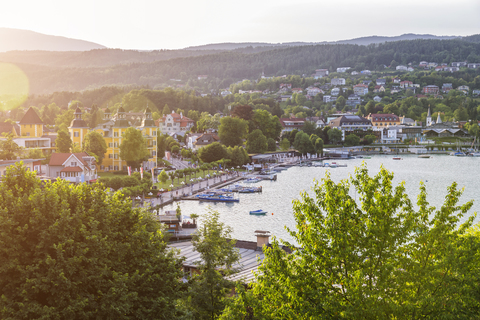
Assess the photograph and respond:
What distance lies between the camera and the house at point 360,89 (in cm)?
13469

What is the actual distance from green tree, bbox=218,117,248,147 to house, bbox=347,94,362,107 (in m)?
69.1

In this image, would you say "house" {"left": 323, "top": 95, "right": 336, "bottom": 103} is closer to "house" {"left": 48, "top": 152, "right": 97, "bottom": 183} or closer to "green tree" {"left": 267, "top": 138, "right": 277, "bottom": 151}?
"green tree" {"left": 267, "top": 138, "right": 277, "bottom": 151}

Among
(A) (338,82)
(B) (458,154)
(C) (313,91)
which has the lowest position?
(B) (458,154)

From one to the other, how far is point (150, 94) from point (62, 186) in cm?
7850

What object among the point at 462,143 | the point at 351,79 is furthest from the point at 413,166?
the point at 351,79

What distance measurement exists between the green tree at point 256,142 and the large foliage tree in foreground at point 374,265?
55.5 m

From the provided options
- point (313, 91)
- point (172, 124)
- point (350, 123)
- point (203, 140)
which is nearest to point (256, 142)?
point (203, 140)

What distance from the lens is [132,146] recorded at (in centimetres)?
3912

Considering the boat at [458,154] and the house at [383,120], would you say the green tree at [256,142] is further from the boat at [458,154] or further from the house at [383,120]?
the house at [383,120]

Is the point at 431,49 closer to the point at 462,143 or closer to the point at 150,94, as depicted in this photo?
the point at 462,143

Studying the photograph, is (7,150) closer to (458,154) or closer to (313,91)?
(458,154)

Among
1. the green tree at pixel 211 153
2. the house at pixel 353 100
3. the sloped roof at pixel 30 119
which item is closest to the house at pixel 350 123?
the house at pixel 353 100

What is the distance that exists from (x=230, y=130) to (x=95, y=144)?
78.0 feet

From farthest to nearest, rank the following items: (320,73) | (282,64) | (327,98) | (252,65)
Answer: (252,65) → (282,64) → (320,73) → (327,98)
